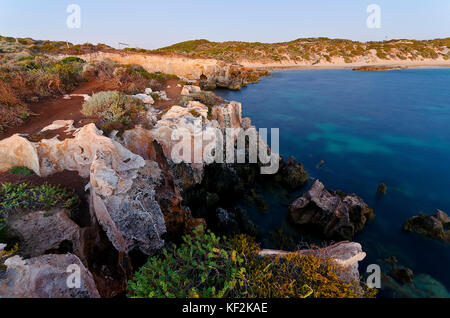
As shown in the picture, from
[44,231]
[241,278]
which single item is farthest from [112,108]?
[241,278]

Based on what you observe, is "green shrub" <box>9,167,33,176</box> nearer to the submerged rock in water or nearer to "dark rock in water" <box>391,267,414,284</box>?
the submerged rock in water

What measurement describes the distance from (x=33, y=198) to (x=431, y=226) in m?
17.0

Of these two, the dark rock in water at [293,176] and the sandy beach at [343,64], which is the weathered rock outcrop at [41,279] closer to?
the dark rock in water at [293,176]

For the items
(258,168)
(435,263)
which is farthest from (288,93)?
(435,263)

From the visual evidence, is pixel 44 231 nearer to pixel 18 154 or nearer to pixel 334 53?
pixel 18 154

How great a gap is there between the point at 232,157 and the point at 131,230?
836 cm

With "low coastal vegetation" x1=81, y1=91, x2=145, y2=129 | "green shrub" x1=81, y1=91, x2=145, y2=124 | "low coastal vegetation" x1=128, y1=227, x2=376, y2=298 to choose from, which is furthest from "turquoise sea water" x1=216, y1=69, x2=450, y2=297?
"green shrub" x1=81, y1=91, x2=145, y2=124

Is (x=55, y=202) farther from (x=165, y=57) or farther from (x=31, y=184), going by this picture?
(x=165, y=57)

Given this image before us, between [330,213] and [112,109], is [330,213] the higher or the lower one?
the lower one

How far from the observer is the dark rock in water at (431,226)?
1016 cm

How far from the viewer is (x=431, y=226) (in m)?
10.3

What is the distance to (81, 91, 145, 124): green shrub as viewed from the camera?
30.2ft
